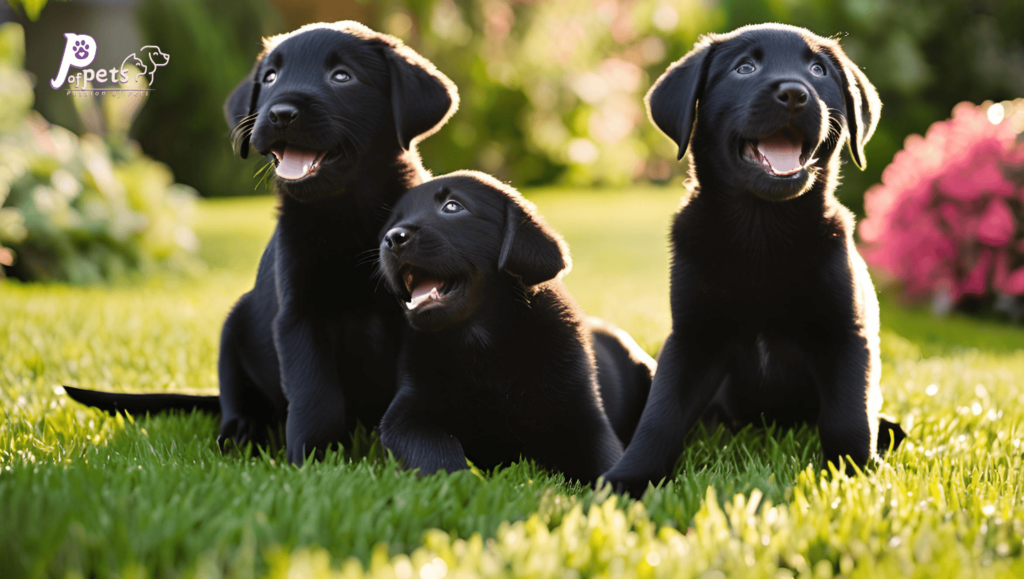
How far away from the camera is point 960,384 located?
171 inches

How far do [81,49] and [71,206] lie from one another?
16.0 ft

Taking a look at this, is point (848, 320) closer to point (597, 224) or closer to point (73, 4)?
point (597, 224)

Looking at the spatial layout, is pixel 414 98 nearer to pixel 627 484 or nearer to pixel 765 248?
pixel 765 248

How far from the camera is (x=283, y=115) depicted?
8.80ft

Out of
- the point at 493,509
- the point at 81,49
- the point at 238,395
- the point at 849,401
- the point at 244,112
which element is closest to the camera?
the point at 493,509

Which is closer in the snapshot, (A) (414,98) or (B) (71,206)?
(A) (414,98)

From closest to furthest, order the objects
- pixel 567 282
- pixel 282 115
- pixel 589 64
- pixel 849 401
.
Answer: pixel 849 401 < pixel 282 115 < pixel 567 282 < pixel 589 64

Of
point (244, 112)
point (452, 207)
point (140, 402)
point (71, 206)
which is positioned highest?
point (244, 112)

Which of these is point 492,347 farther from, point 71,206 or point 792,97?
point 71,206

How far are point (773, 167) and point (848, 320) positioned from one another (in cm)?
53

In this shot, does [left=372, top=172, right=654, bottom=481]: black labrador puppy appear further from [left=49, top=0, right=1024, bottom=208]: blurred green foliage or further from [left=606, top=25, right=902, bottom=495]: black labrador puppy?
[left=49, top=0, right=1024, bottom=208]: blurred green foliage

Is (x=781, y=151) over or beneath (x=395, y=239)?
over

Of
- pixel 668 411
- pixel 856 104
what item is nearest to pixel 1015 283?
pixel 856 104

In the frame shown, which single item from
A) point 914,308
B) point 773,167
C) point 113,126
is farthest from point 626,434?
point 113,126
